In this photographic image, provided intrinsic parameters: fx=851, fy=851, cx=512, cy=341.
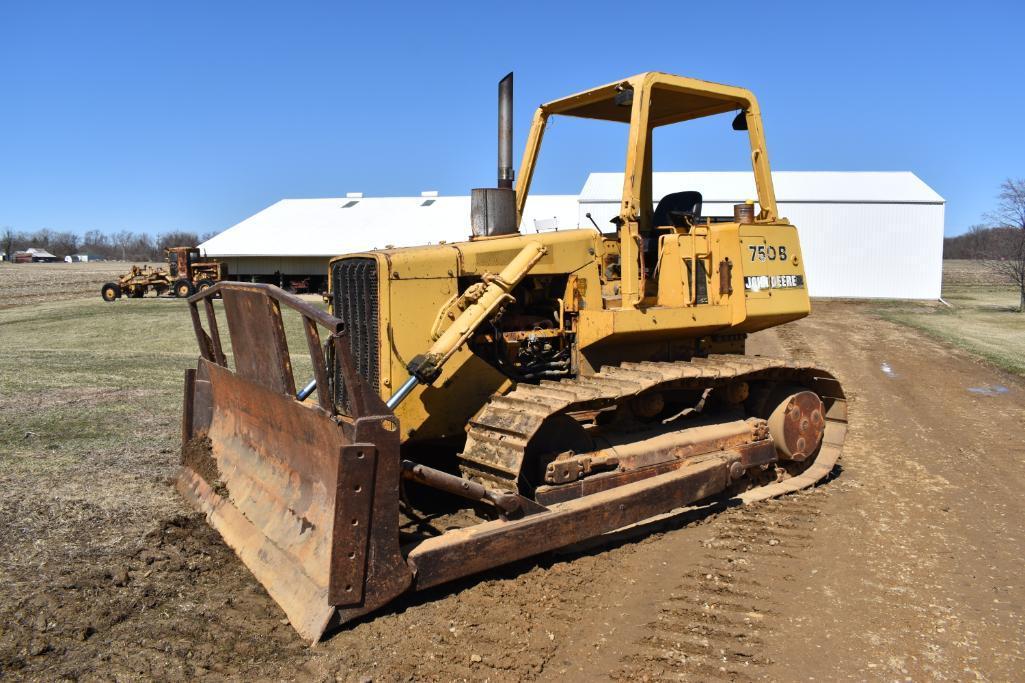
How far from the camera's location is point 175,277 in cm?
3556

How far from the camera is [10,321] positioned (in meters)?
23.6

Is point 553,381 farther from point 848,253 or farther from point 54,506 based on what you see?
point 848,253

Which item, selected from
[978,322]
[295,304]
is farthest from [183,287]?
[295,304]

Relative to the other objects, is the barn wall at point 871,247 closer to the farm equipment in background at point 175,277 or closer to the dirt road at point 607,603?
the farm equipment in background at point 175,277

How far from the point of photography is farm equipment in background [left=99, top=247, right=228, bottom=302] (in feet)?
114

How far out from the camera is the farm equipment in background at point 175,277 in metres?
34.7

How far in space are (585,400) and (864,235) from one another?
33915 millimetres

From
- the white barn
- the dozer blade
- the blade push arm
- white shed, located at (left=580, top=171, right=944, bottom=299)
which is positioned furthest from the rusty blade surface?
white shed, located at (left=580, top=171, right=944, bottom=299)

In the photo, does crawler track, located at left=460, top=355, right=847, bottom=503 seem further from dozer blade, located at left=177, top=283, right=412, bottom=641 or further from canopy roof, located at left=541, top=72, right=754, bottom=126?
canopy roof, located at left=541, top=72, right=754, bottom=126

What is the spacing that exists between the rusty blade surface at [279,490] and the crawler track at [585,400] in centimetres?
97

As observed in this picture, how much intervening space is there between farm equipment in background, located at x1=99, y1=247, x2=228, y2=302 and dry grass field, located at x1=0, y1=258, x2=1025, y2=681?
28061 mm

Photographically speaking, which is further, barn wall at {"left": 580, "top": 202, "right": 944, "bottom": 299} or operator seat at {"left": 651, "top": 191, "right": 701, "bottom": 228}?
barn wall at {"left": 580, "top": 202, "right": 944, "bottom": 299}

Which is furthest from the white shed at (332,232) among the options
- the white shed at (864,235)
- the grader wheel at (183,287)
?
the white shed at (864,235)

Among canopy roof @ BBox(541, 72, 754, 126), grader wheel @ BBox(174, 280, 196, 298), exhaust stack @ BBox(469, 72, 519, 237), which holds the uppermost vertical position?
canopy roof @ BBox(541, 72, 754, 126)
